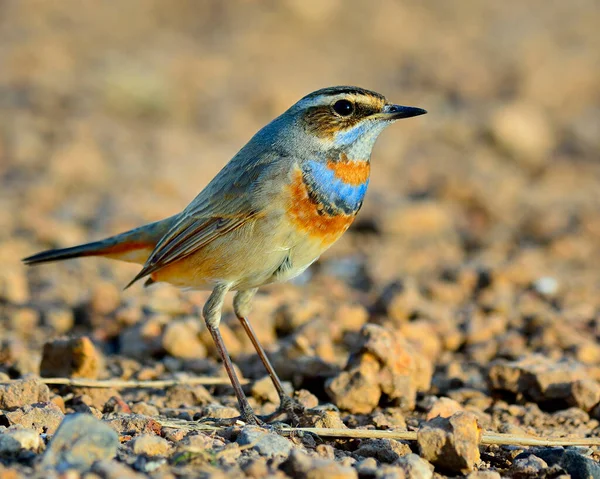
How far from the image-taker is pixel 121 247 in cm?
698

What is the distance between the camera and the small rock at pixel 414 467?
4359mm

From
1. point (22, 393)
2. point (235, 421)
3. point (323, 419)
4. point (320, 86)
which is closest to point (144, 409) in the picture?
point (235, 421)

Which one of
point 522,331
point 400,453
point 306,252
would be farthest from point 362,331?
point 522,331

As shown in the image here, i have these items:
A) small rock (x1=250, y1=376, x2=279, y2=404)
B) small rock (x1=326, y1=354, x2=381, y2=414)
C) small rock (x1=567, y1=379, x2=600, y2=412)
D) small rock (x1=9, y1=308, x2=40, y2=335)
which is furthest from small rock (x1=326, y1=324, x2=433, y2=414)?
small rock (x1=9, y1=308, x2=40, y2=335)

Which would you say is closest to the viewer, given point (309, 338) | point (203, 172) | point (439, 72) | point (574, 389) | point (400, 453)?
point (400, 453)

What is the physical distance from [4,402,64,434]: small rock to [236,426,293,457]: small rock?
1.05 m

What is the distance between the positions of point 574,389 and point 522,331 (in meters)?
1.63

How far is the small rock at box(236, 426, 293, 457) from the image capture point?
4.44 metres

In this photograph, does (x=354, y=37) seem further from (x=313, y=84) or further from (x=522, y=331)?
(x=522, y=331)

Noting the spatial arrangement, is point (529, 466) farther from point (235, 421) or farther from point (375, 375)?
point (235, 421)

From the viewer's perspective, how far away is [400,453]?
4.88m

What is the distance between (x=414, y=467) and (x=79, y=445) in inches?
65.4

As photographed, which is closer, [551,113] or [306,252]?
[306,252]

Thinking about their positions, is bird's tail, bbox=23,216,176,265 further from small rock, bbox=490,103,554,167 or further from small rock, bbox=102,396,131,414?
small rock, bbox=490,103,554,167
